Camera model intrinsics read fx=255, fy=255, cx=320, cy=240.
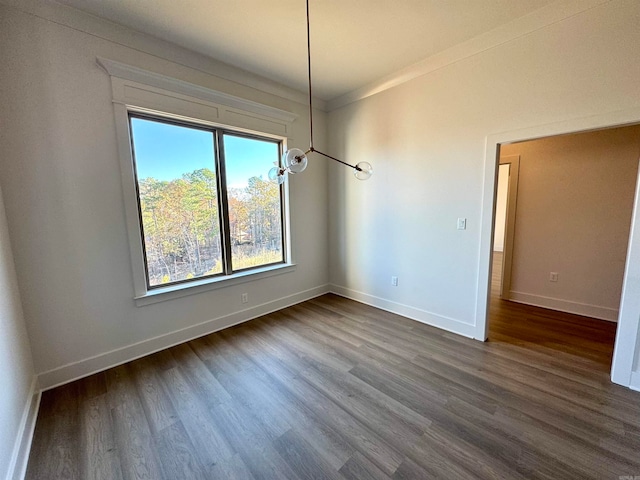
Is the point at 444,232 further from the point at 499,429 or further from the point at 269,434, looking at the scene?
the point at 269,434

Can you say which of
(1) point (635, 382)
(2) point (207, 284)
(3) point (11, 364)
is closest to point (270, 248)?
(2) point (207, 284)

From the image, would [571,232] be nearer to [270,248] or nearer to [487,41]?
[487,41]

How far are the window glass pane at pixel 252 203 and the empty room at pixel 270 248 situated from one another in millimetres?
34

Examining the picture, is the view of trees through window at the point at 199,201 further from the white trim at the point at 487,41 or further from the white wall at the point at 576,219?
the white wall at the point at 576,219

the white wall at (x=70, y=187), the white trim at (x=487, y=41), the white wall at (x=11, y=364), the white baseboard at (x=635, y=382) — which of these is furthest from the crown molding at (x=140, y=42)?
the white baseboard at (x=635, y=382)

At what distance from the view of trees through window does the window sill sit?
108 mm

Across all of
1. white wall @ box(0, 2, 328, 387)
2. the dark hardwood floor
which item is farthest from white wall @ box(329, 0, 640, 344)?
white wall @ box(0, 2, 328, 387)

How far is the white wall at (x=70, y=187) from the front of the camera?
6.12ft

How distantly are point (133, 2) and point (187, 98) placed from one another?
2.49ft

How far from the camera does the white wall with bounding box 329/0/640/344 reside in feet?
6.40

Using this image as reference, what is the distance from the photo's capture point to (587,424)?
1646mm

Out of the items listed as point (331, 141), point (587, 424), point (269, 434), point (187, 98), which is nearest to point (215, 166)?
point (187, 98)

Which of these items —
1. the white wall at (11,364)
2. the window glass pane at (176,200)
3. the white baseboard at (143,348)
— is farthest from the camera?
the window glass pane at (176,200)

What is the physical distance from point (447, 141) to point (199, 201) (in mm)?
2814
